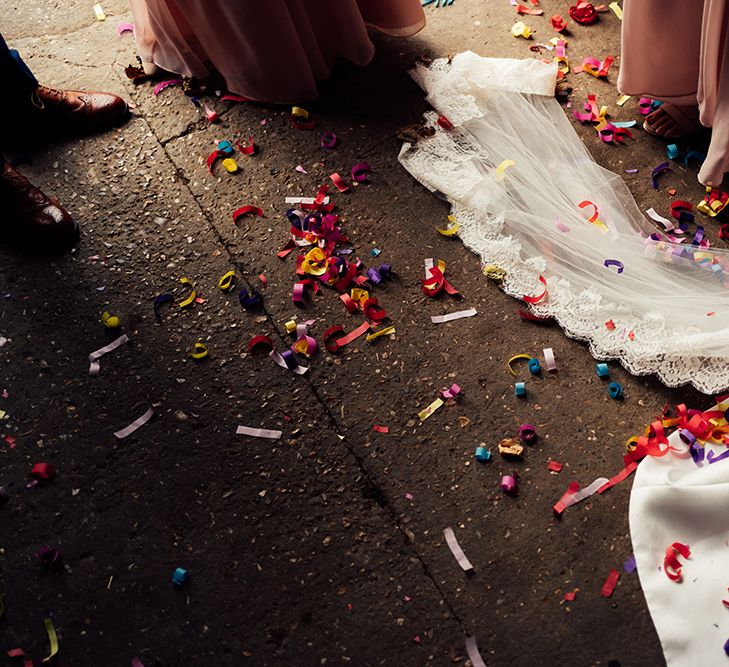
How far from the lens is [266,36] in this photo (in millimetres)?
2521

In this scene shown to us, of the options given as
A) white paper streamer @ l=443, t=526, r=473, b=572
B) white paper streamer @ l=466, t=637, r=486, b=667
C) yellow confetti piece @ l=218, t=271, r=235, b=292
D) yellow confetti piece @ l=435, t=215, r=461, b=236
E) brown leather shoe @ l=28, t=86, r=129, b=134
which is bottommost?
white paper streamer @ l=466, t=637, r=486, b=667

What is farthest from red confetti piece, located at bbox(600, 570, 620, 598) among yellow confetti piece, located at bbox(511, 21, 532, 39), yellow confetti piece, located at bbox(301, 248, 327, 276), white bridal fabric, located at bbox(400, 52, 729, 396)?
yellow confetti piece, located at bbox(511, 21, 532, 39)

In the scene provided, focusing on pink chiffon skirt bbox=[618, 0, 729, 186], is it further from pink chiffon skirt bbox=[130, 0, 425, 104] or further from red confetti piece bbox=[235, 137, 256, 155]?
red confetti piece bbox=[235, 137, 256, 155]

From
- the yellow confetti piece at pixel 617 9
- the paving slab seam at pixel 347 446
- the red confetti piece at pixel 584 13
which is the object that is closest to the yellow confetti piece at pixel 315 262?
the paving slab seam at pixel 347 446

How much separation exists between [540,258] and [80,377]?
4.35 feet

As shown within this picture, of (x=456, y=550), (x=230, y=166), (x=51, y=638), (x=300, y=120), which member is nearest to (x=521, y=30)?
(x=300, y=120)

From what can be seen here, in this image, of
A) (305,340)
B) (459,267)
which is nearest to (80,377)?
(305,340)

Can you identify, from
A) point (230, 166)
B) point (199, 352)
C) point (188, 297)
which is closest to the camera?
point (199, 352)

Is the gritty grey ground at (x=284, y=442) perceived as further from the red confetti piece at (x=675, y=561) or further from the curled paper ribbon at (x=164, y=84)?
the curled paper ribbon at (x=164, y=84)

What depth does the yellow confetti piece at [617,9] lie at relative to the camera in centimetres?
287

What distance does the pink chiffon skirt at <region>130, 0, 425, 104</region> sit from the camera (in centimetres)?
251

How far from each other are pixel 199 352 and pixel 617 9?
1939 millimetres

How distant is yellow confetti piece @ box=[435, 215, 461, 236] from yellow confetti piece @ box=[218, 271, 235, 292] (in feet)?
2.07

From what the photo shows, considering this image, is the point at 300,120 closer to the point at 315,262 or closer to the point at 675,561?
the point at 315,262
